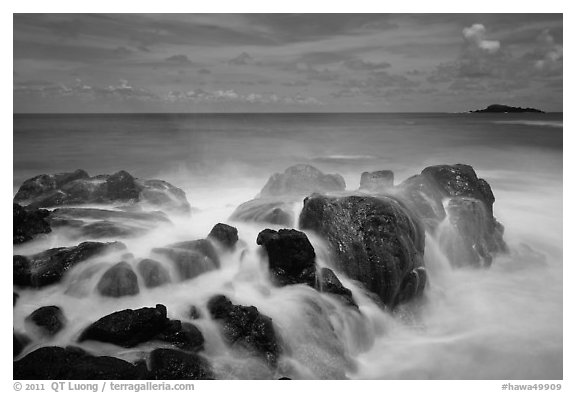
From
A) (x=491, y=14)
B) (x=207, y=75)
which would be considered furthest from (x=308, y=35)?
(x=491, y=14)

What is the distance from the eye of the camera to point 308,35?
646 centimetres

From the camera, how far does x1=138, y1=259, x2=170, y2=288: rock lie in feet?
18.6

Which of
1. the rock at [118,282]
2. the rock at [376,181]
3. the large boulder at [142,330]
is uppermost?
the rock at [376,181]

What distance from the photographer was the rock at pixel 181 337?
16.6ft

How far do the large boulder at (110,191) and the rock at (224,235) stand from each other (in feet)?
3.34

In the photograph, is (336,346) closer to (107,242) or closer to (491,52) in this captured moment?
(107,242)

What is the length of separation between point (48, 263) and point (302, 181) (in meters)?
3.57

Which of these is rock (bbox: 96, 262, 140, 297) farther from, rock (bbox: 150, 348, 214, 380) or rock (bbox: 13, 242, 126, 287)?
rock (bbox: 150, 348, 214, 380)

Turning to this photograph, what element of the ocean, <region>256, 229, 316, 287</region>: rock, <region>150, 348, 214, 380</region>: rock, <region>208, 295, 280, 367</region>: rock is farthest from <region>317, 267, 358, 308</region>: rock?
<region>150, 348, 214, 380</region>: rock

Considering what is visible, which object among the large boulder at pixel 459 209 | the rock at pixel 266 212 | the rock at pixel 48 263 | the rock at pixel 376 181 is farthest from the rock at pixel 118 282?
the large boulder at pixel 459 209

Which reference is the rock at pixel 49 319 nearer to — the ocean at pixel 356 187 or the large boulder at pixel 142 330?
the ocean at pixel 356 187

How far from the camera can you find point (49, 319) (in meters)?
5.18

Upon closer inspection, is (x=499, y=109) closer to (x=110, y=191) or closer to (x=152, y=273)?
(x=152, y=273)
